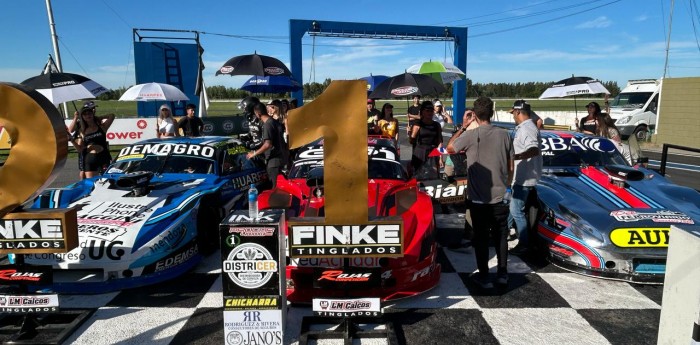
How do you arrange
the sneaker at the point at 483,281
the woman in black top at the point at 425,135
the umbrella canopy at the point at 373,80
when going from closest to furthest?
1. the sneaker at the point at 483,281
2. the woman in black top at the point at 425,135
3. the umbrella canopy at the point at 373,80

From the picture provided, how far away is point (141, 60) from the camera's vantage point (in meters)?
16.0

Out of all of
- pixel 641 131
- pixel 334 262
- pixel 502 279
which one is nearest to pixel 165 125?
pixel 334 262

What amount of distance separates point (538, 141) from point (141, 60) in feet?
50.2

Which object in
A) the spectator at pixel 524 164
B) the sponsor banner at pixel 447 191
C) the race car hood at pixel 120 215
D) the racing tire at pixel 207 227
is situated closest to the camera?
the race car hood at pixel 120 215

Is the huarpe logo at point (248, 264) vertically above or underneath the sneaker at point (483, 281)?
above

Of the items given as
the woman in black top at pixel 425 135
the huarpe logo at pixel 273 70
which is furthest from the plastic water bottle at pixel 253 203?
the huarpe logo at pixel 273 70

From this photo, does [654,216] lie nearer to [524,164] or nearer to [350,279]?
[524,164]

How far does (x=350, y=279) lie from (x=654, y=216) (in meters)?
3.08

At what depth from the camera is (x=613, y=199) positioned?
462cm

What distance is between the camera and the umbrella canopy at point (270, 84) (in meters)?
12.0

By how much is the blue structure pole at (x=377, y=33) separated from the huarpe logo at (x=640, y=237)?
12.7 metres

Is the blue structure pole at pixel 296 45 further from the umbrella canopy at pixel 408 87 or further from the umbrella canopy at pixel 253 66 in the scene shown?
the umbrella canopy at pixel 408 87

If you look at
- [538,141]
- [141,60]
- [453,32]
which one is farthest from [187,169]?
[453,32]

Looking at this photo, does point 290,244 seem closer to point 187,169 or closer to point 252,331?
point 252,331
